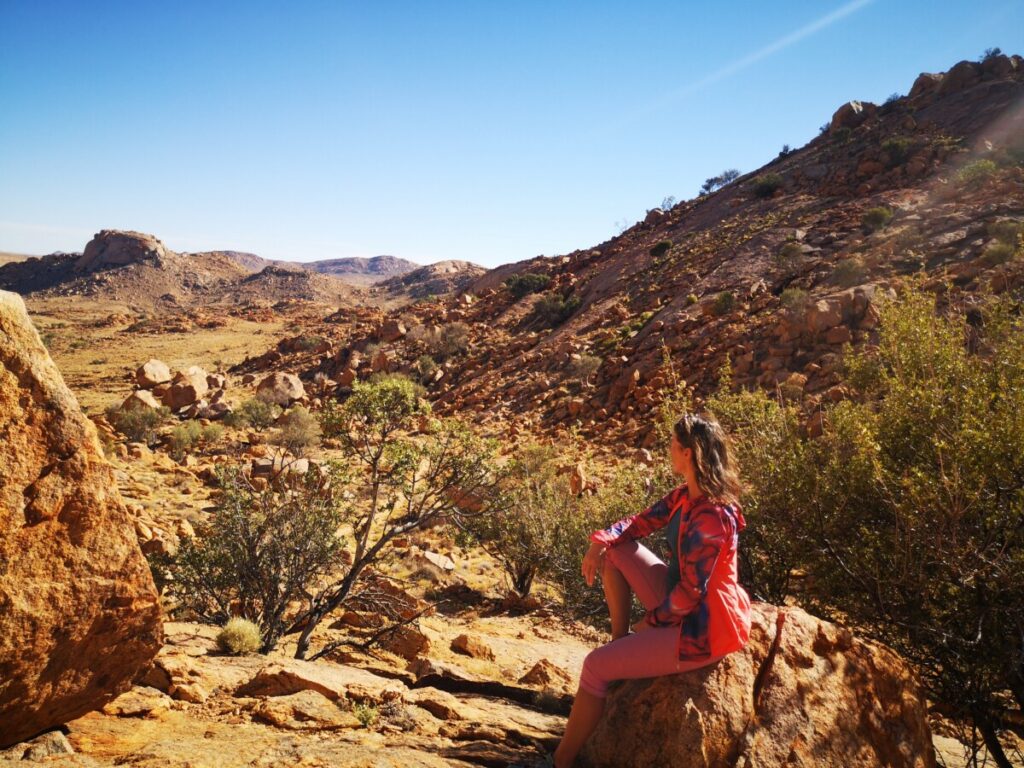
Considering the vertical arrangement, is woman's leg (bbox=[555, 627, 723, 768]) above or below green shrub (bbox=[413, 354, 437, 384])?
below

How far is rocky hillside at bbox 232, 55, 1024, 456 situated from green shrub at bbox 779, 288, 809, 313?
0.28 feet

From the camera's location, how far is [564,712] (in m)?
5.05

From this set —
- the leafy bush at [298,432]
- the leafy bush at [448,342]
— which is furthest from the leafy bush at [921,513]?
the leafy bush at [448,342]

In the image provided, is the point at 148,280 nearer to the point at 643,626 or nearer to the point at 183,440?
the point at 183,440

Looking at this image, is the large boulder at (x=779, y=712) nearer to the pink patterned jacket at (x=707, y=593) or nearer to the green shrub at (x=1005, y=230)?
the pink patterned jacket at (x=707, y=593)

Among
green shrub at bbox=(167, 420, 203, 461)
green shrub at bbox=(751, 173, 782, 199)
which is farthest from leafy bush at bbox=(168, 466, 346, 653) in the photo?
green shrub at bbox=(751, 173, 782, 199)

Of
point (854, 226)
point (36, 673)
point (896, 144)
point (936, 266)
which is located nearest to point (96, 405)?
point (36, 673)

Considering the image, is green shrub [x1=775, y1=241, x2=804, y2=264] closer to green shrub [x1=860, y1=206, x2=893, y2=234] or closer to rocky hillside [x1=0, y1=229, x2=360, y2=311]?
green shrub [x1=860, y1=206, x2=893, y2=234]

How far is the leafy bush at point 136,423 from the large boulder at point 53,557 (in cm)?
1706

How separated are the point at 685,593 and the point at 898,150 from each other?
113ft

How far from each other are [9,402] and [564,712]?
460 centimetres

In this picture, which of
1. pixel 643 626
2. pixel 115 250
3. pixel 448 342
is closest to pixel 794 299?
pixel 448 342

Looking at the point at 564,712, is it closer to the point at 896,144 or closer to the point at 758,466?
the point at 758,466

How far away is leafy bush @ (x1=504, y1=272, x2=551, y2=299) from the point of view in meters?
36.6
